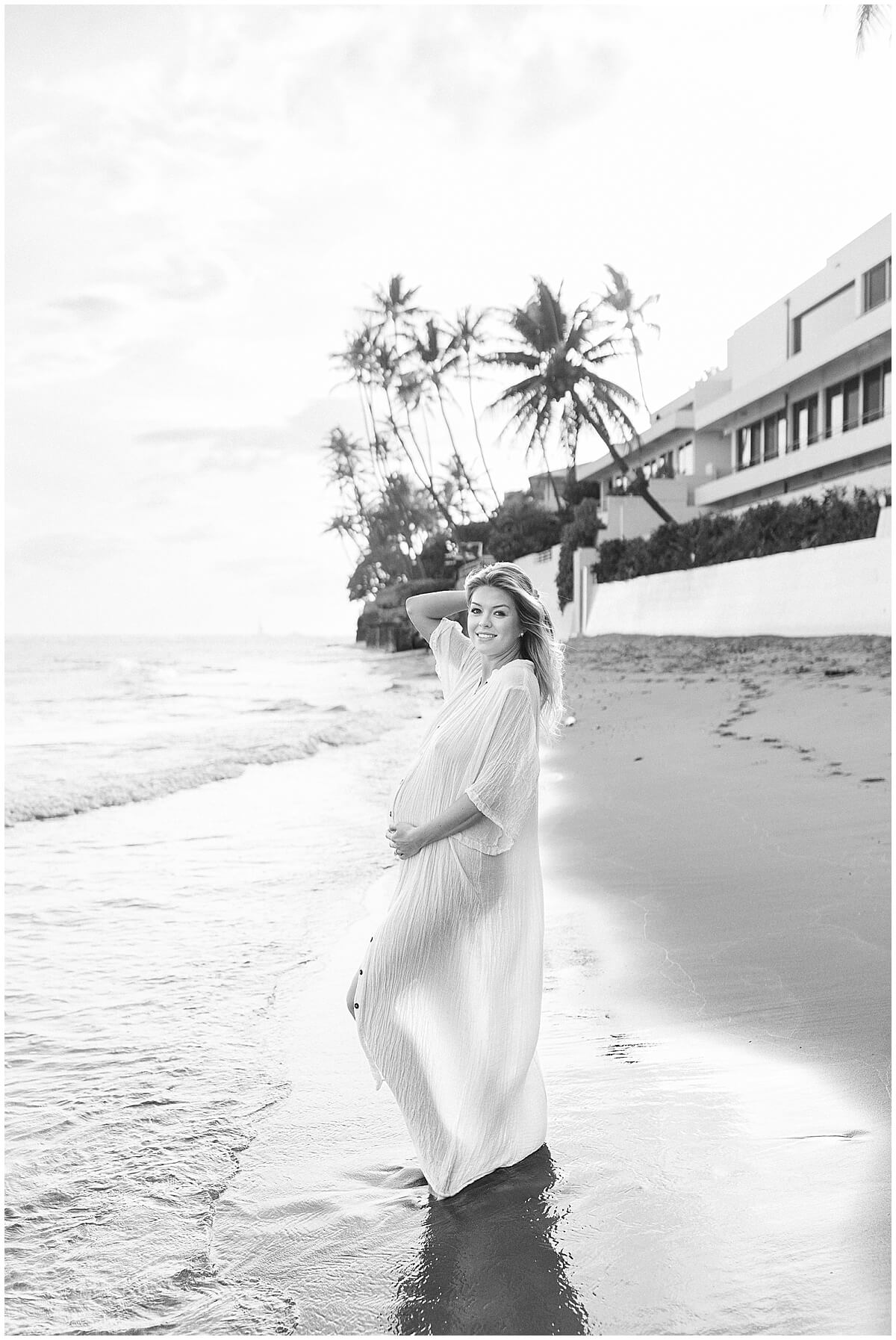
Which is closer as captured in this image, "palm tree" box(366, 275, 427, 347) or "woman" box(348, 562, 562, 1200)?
"woman" box(348, 562, 562, 1200)

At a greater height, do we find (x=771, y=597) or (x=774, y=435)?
(x=774, y=435)

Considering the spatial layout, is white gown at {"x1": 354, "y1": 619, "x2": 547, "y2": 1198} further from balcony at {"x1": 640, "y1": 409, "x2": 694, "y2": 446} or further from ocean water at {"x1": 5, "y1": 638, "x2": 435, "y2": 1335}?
balcony at {"x1": 640, "y1": 409, "x2": 694, "y2": 446}

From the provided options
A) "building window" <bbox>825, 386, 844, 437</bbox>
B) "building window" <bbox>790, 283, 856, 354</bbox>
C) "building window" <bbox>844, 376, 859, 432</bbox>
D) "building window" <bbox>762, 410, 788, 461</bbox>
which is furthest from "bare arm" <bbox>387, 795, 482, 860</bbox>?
"building window" <bbox>762, 410, 788, 461</bbox>

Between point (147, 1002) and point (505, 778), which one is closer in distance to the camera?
point (505, 778)

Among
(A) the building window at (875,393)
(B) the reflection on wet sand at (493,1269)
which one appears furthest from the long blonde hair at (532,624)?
(A) the building window at (875,393)

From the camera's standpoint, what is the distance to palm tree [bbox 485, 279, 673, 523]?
34.3 metres

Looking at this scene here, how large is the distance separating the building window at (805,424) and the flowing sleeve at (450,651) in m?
29.5

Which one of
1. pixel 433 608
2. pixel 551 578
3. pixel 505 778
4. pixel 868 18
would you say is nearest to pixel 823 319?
pixel 551 578

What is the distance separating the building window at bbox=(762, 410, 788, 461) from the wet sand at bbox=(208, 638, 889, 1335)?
27.5 metres

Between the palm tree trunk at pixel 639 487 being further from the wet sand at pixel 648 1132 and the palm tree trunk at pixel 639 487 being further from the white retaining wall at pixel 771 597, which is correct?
the wet sand at pixel 648 1132

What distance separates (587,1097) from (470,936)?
96 cm

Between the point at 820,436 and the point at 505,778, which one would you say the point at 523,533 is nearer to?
the point at 820,436

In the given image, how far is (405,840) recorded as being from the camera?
Answer: 2.64m

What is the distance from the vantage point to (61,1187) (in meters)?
3.04
